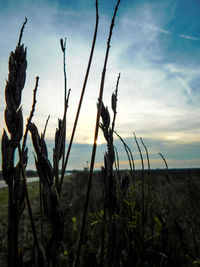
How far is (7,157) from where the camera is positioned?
52 cm

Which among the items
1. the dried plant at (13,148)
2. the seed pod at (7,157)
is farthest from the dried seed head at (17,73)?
the seed pod at (7,157)

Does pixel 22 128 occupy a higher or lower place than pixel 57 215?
higher

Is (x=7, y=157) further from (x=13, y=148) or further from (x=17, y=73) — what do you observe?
(x=17, y=73)

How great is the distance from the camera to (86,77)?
1.69 feet

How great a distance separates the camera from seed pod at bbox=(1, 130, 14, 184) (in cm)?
51

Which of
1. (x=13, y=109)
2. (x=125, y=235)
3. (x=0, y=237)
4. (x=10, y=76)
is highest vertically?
(x=10, y=76)


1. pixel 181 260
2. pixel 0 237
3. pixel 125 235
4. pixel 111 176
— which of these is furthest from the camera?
pixel 0 237

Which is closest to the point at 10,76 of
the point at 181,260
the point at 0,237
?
the point at 181,260

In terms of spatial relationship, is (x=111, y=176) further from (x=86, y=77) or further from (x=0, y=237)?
(x=0, y=237)

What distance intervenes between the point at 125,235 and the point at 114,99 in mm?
802

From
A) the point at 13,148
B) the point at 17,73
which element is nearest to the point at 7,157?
the point at 13,148

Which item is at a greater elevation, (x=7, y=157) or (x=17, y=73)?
(x=17, y=73)

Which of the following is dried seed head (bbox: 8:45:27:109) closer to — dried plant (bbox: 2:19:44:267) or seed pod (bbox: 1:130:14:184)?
dried plant (bbox: 2:19:44:267)

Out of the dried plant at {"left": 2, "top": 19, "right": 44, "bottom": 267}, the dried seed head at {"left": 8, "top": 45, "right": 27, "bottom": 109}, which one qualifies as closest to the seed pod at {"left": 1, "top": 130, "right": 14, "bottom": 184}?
the dried plant at {"left": 2, "top": 19, "right": 44, "bottom": 267}
